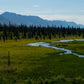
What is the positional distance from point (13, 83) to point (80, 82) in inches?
467

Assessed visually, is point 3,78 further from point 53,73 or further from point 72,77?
point 72,77

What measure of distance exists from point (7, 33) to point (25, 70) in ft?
472

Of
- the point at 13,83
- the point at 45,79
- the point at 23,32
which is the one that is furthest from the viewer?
the point at 23,32

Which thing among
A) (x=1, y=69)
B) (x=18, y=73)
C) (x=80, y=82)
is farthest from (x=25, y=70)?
(x=80, y=82)

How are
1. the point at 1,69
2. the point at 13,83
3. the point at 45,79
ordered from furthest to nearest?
the point at 1,69 < the point at 45,79 < the point at 13,83

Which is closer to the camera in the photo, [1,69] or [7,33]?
[1,69]

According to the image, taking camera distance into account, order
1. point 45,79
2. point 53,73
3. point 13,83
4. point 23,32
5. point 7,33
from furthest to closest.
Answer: point 23,32 < point 7,33 < point 53,73 < point 45,79 < point 13,83

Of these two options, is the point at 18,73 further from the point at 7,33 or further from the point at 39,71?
the point at 7,33

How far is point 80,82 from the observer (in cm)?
3048

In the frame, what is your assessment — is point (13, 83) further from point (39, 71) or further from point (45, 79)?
point (39, 71)

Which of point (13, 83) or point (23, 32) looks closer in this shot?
point (13, 83)

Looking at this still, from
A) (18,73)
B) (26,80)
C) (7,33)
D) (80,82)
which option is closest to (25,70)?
(18,73)

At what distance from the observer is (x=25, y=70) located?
39406 mm

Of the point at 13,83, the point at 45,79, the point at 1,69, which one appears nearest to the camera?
the point at 13,83
